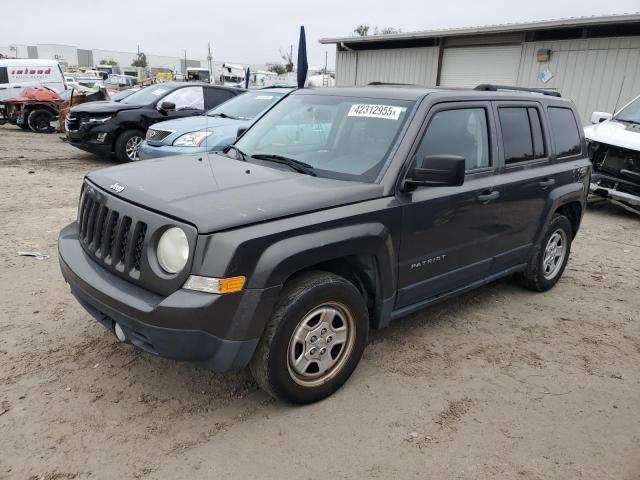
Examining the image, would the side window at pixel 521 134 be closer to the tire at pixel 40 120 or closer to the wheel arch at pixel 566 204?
the wheel arch at pixel 566 204

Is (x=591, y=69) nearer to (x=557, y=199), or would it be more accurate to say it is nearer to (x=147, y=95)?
(x=557, y=199)

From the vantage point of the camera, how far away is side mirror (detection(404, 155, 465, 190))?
3012 mm

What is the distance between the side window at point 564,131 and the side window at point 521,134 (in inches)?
12.0

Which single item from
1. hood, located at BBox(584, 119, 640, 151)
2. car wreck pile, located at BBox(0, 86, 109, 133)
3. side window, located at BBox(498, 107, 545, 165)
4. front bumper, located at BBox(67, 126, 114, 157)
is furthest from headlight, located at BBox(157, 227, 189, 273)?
car wreck pile, located at BBox(0, 86, 109, 133)

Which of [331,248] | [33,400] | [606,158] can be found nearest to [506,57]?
[606,158]

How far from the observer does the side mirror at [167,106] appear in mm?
10320

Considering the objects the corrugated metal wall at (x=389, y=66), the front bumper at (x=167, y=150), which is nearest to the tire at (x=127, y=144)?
the front bumper at (x=167, y=150)

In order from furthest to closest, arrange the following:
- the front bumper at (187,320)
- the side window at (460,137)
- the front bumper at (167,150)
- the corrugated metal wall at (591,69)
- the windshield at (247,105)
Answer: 1. the corrugated metal wall at (591,69)
2. the windshield at (247,105)
3. the front bumper at (167,150)
4. the side window at (460,137)
5. the front bumper at (187,320)

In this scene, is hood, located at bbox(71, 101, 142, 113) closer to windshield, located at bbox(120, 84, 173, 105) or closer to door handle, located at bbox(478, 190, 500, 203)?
windshield, located at bbox(120, 84, 173, 105)

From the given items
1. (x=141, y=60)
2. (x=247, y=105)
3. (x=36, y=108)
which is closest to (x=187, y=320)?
(x=247, y=105)

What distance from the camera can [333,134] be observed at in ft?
12.1

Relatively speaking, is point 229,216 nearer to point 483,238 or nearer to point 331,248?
point 331,248

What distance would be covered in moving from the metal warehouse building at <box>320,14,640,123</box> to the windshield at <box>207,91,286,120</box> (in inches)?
310

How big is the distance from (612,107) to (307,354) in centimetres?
1253
